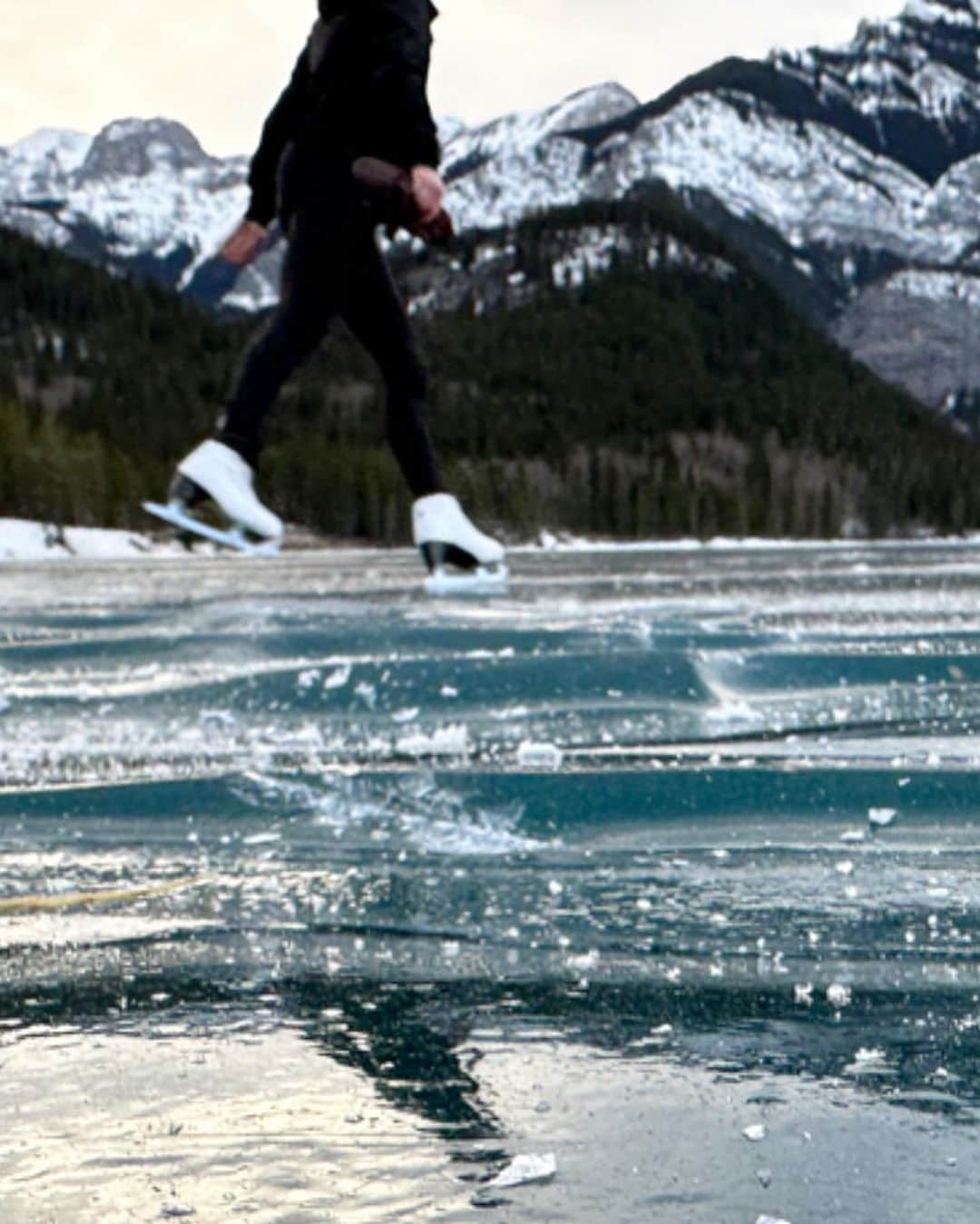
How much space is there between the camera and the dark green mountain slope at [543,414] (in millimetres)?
93938

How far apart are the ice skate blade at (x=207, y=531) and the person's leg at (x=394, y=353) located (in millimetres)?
490

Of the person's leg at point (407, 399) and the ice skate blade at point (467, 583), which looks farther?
the ice skate blade at point (467, 583)

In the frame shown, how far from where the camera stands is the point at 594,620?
607 centimetres

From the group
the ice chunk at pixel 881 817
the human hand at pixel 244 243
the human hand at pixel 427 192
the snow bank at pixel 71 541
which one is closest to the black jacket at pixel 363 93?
the human hand at pixel 427 192

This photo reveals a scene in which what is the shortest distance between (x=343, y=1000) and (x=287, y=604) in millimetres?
5353

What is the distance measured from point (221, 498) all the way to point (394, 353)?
2.11 feet

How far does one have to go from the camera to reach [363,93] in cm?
424

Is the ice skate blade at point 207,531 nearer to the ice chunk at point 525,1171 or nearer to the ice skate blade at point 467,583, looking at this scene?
the ice skate blade at point 467,583

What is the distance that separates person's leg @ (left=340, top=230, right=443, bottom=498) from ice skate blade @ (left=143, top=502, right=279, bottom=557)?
49 centimetres

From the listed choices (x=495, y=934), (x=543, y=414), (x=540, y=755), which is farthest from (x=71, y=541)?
(x=543, y=414)

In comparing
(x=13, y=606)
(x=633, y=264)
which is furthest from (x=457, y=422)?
(x=13, y=606)

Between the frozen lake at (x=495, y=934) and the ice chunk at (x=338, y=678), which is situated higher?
the ice chunk at (x=338, y=678)

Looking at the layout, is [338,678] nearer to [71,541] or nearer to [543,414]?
[71,541]

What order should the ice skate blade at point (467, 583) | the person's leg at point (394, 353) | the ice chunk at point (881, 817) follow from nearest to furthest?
the ice chunk at point (881, 817) < the person's leg at point (394, 353) < the ice skate blade at point (467, 583)
